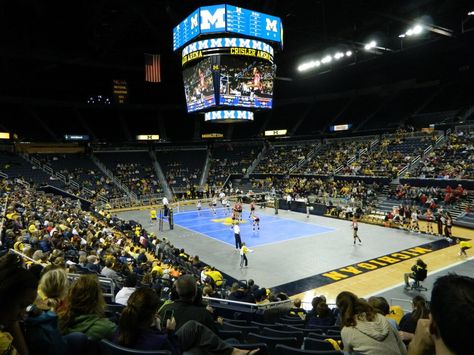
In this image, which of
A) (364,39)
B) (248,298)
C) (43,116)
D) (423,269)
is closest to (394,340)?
(248,298)

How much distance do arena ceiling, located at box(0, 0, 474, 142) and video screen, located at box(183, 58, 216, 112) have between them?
5208 mm

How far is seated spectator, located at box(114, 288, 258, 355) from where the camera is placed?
280cm

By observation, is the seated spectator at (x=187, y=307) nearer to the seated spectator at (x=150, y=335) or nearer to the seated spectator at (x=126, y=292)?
the seated spectator at (x=150, y=335)

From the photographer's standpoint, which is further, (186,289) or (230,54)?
(230,54)

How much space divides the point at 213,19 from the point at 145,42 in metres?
18.5

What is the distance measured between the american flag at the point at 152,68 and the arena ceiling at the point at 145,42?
223cm

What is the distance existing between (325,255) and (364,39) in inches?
950

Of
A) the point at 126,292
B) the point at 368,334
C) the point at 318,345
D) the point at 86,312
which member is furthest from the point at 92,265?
the point at 368,334

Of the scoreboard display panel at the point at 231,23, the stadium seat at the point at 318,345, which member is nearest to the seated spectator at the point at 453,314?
the stadium seat at the point at 318,345

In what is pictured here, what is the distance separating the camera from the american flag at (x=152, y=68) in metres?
34.8

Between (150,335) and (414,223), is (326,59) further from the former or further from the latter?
(150,335)

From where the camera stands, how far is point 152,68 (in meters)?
35.0

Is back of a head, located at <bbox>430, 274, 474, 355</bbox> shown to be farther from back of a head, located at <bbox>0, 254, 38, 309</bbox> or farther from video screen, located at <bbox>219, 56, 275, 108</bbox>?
video screen, located at <bbox>219, 56, 275, 108</bbox>

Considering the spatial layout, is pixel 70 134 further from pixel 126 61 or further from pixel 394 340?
pixel 394 340
